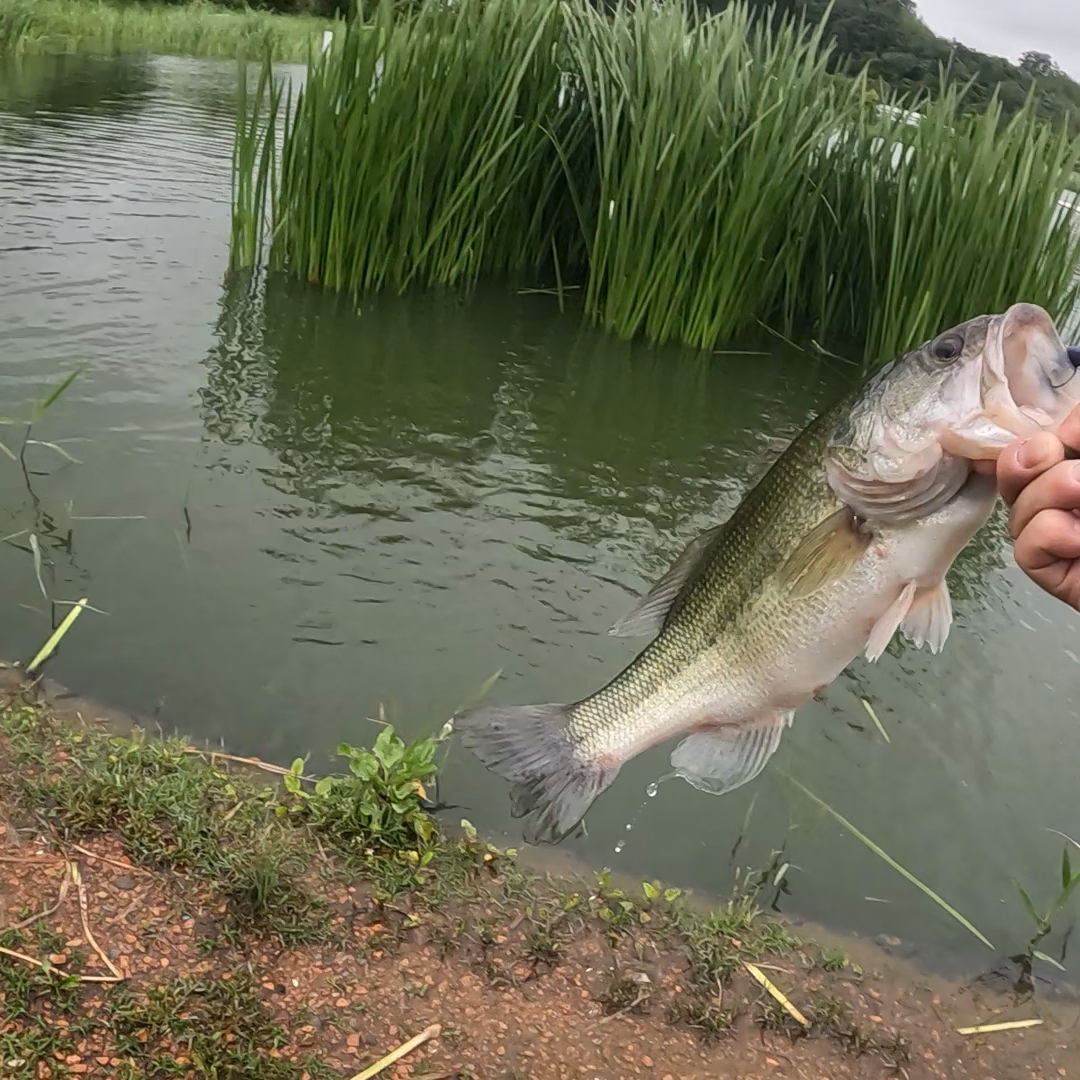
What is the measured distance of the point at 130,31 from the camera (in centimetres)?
2181

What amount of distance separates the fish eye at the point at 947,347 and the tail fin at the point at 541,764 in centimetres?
109

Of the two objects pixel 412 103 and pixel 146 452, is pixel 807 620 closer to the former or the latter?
pixel 146 452

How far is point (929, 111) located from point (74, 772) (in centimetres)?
671

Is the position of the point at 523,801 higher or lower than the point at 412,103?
lower

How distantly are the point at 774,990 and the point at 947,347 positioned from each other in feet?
5.66

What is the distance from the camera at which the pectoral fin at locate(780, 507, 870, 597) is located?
2047mm

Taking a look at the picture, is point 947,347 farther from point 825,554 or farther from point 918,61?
point 918,61

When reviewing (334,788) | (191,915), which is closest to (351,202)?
(334,788)

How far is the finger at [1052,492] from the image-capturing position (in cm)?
164

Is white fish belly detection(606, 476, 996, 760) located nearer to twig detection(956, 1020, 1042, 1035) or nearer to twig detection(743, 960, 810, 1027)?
twig detection(743, 960, 810, 1027)

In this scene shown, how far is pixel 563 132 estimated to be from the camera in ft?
24.9

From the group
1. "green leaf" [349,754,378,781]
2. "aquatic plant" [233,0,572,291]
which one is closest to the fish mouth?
"green leaf" [349,754,378,781]

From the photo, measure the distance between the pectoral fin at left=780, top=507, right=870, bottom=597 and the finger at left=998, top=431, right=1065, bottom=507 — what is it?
32 centimetres

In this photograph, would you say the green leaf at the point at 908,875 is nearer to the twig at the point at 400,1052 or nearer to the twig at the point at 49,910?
the twig at the point at 400,1052
